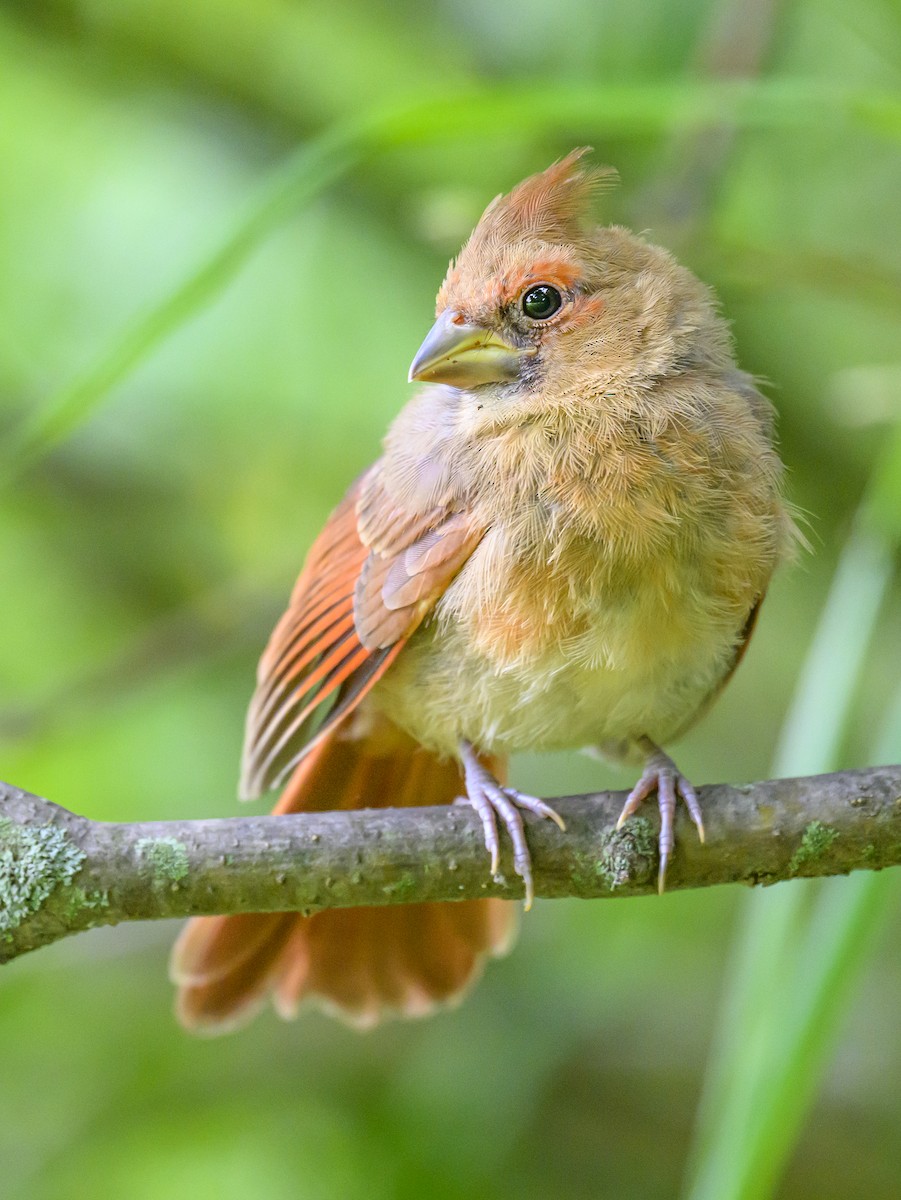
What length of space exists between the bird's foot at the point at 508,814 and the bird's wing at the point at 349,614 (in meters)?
0.27

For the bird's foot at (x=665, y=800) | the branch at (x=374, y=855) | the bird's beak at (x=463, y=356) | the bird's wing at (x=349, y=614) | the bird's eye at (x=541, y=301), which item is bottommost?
the branch at (x=374, y=855)

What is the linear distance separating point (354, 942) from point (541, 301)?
1244 mm

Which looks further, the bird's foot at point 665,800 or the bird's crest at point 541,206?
the bird's crest at point 541,206

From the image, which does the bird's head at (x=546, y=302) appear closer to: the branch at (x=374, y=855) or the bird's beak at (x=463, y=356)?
the bird's beak at (x=463, y=356)

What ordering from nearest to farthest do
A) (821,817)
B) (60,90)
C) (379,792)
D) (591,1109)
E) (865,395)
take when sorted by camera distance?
(821,817), (379,792), (865,395), (591,1109), (60,90)

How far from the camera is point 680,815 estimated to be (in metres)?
2.05

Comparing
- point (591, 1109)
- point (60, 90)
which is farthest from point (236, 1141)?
point (60, 90)

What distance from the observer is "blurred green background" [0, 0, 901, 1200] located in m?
3.56

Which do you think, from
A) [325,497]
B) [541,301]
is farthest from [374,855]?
[325,497]

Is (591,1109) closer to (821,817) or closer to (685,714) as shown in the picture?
(685,714)

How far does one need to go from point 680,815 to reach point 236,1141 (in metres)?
2.25

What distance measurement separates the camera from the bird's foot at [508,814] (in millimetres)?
1963

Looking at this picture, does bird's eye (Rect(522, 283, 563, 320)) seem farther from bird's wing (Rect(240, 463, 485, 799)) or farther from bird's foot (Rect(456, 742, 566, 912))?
bird's foot (Rect(456, 742, 566, 912))

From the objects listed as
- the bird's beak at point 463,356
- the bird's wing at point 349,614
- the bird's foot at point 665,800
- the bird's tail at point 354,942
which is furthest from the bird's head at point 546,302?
the bird's tail at point 354,942
